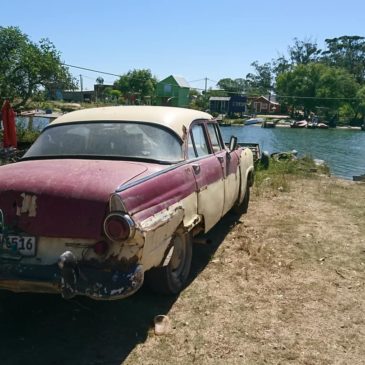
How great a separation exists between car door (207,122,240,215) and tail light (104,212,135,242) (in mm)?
2630

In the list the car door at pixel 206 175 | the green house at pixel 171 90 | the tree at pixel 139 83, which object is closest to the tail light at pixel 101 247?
the car door at pixel 206 175

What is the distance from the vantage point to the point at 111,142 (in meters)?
4.55

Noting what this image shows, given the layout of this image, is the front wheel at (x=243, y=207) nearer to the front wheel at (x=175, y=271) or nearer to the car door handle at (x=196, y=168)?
the car door handle at (x=196, y=168)

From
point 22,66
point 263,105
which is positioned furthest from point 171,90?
point 22,66

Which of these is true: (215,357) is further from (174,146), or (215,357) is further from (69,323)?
(174,146)

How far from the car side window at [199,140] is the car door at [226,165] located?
21 cm

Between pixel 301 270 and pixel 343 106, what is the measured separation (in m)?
88.0

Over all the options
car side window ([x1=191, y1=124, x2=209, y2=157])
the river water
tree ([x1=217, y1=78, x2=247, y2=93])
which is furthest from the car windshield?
tree ([x1=217, y1=78, x2=247, y2=93])

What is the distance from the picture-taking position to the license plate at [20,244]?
11.4 feet

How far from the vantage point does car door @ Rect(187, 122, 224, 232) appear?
4809 mm

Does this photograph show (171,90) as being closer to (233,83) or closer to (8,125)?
(8,125)

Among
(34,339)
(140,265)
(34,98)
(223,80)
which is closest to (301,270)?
(140,265)

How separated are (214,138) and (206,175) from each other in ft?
4.05

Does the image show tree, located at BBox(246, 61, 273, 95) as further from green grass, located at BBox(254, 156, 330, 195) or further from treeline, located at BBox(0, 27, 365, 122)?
green grass, located at BBox(254, 156, 330, 195)
